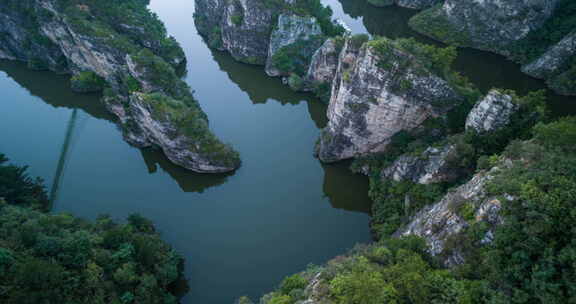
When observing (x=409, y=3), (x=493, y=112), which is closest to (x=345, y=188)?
(x=493, y=112)

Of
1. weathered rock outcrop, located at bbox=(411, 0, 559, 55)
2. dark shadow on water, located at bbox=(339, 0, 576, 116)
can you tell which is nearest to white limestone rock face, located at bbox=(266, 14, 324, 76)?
dark shadow on water, located at bbox=(339, 0, 576, 116)

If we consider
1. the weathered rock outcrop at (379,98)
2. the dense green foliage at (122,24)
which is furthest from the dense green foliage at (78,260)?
the dense green foliage at (122,24)

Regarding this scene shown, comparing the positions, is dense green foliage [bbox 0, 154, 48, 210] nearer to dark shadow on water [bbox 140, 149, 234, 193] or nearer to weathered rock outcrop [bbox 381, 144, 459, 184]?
dark shadow on water [bbox 140, 149, 234, 193]

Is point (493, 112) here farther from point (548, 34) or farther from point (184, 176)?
point (548, 34)

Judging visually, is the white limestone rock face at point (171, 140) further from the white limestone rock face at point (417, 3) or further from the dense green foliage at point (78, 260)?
the white limestone rock face at point (417, 3)

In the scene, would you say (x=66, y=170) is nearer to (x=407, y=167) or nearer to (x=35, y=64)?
(x=35, y=64)

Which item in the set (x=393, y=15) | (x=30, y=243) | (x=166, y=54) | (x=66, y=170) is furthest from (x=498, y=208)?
(x=393, y=15)
